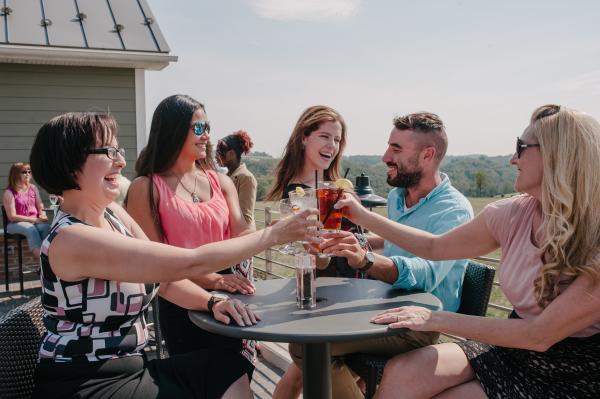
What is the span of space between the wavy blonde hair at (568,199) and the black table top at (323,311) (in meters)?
0.45

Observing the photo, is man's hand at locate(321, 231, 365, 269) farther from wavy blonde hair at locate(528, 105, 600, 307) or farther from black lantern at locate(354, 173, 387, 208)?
black lantern at locate(354, 173, 387, 208)

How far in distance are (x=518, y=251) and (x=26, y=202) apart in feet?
21.6

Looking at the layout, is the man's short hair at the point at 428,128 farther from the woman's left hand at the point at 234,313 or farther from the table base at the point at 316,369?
the woman's left hand at the point at 234,313

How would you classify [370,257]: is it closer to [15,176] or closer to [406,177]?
[406,177]

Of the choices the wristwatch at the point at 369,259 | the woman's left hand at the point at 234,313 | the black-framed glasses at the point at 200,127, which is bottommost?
the woman's left hand at the point at 234,313

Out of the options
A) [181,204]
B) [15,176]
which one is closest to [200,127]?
[181,204]

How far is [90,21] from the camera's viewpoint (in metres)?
7.27

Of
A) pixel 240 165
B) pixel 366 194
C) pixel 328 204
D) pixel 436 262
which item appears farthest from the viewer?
pixel 240 165

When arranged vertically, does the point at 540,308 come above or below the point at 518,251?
below

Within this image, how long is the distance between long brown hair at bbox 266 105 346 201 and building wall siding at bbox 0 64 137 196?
437 cm

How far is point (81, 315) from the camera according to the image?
1712mm

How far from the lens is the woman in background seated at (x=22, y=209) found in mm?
6605

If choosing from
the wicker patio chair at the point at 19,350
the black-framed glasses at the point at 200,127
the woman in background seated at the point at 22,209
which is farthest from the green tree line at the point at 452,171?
the woman in background seated at the point at 22,209

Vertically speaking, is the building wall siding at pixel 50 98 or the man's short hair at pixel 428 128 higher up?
the building wall siding at pixel 50 98
